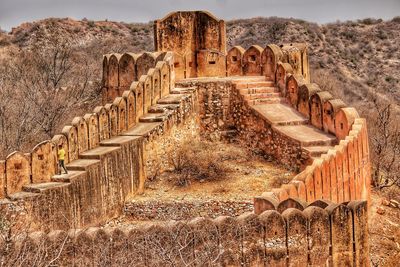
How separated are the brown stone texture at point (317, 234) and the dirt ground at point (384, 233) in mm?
5009

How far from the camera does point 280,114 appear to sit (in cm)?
2138

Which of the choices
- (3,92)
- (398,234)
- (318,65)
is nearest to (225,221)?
(398,234)

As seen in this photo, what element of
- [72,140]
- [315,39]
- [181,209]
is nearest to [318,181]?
[181,209]

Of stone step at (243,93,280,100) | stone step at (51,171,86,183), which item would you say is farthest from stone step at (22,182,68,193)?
stone step at (243,93,280,100)

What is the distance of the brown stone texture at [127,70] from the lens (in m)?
22.3

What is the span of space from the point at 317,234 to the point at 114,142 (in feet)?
23.4

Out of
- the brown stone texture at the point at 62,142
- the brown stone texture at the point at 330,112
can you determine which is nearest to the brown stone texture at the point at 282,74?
the brown stone texture at the point at 330,112

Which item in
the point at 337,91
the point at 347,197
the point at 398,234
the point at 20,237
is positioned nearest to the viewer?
the point at 20,237

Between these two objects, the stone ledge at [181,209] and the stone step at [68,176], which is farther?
the stone ledge at [181,209]

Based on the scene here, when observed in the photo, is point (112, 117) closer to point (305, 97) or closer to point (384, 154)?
point (305, 97)

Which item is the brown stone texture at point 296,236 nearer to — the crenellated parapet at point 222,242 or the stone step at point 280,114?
the crenellated parapet at point 222,242

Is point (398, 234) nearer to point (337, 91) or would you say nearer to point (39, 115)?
point (39, 115)

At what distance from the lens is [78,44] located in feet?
184

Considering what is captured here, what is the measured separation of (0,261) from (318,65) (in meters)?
41.9
